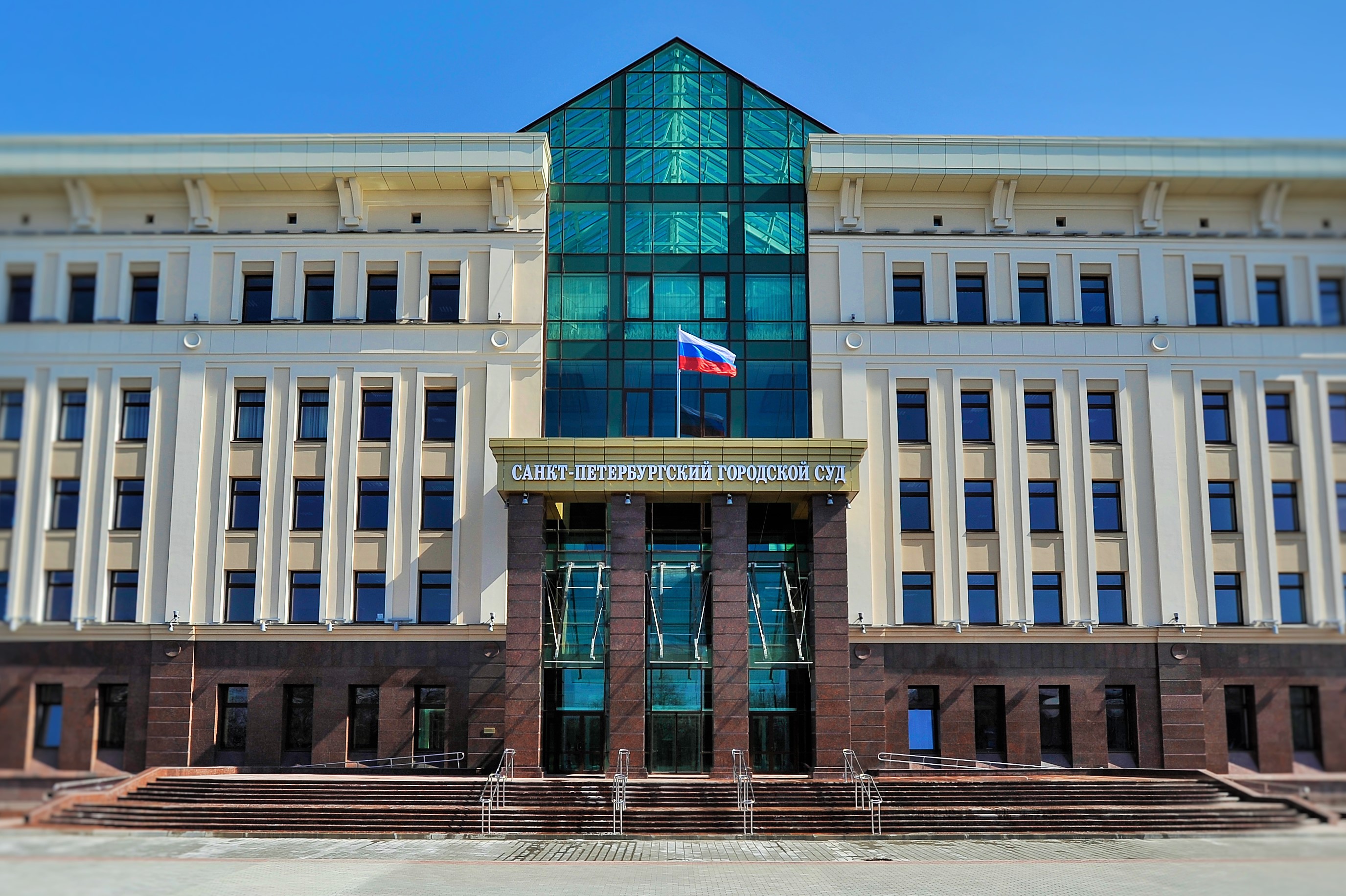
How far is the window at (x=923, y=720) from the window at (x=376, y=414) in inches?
743

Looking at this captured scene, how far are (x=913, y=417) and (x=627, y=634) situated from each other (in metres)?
12.0

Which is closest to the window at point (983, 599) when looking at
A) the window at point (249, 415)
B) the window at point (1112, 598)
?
the window at point (1112, 598)

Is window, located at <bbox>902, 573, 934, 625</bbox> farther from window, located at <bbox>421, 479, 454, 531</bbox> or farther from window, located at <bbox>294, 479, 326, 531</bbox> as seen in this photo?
window, located at <bbox>294, 479, 326, 531</bbox>

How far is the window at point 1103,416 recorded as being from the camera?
115 ft

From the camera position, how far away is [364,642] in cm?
3444

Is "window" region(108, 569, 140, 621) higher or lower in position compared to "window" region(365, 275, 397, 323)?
lower

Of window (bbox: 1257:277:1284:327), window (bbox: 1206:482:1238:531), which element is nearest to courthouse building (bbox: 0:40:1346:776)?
window (bbox: 1206:482:1238:531)

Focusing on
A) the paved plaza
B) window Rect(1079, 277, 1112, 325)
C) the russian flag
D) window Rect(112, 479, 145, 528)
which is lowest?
the paved plaza

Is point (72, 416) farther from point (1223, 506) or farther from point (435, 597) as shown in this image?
point (435, 597)

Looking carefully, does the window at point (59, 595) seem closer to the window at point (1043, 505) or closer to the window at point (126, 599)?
the window at point (126, 599)

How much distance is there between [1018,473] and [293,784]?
2371 centimetres

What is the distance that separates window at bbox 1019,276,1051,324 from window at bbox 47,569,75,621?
1383 inches

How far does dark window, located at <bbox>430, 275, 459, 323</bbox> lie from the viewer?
37.0 m

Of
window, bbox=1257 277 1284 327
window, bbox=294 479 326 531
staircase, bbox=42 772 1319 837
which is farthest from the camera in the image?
window, bbox=294 479 326 531
